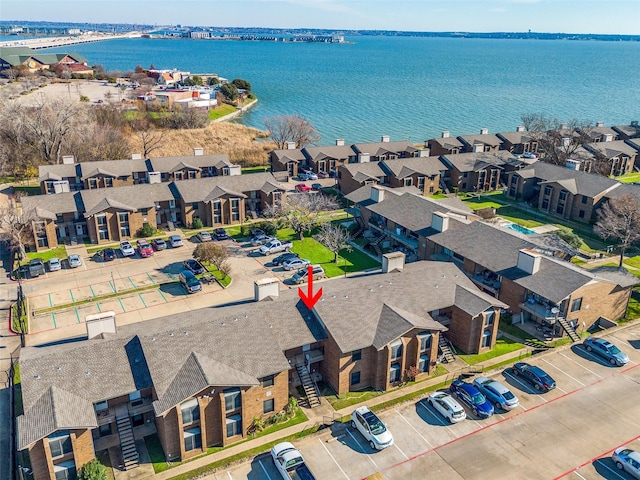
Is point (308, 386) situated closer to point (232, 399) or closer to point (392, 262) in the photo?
point (232, 399)

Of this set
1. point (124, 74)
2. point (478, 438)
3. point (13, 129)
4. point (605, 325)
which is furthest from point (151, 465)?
point (124, 74)

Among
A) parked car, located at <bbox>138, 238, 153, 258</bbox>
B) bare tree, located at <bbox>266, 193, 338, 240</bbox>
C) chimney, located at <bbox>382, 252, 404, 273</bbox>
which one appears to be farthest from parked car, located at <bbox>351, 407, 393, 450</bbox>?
parked car, located at <bbox>138, 238, 153, 258</bbox>

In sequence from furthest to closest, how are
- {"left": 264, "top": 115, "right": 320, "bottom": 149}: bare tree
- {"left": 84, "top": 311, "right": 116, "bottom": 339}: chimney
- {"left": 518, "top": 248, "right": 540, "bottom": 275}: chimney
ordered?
1. {"left": 264, "top": 115, "right": 320, "bottom": 149}: bare tree
2. {"left": 518, "top": 248, "right": 540, "bottom": 275}: chimney
3. {"left": 84, "top": 311, "right": 116, "bottom": 339}: chimney

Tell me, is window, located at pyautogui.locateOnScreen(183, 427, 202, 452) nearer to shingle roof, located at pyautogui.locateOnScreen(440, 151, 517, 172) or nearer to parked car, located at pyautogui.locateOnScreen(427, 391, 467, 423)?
parked car, located at pyautogui.locateOnScreen(427, 391, 467, 423)

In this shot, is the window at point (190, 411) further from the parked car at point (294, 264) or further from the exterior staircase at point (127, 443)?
the parked car at point (294, 264)

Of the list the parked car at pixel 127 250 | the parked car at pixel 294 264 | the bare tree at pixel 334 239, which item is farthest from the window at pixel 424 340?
the parked car at pixel 127 250

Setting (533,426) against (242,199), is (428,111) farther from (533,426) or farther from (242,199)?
(533,426)
